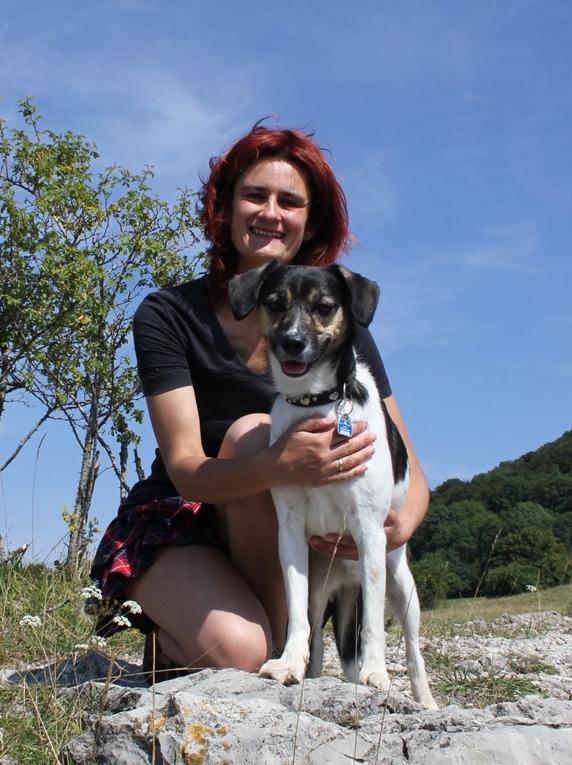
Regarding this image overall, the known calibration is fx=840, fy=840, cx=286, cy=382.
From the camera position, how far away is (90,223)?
34.0ft

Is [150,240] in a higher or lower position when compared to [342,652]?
higher

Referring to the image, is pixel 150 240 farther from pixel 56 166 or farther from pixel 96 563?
pixel 96 563

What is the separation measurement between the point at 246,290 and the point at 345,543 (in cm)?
110

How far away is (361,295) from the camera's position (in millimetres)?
3402

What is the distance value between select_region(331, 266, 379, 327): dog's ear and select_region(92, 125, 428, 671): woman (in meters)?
0.45

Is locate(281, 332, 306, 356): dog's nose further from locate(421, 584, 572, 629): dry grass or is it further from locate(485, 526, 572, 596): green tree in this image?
locate(485, 526, 572, 596): green tree

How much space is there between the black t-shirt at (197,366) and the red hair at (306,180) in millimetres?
275

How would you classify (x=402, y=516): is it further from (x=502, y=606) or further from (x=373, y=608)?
(x=502, y=606)

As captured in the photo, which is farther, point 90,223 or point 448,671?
point 90,223

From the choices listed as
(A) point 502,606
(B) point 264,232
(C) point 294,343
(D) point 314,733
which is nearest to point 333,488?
(C) point 294,343

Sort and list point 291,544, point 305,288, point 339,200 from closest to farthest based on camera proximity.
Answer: point 291,544 < point 305,288 < point 339,200

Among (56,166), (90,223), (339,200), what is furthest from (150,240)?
(339,200)

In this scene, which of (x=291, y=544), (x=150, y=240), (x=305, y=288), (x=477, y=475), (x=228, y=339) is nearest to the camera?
(x=291, y=544)

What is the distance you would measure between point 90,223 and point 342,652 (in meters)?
7.96
